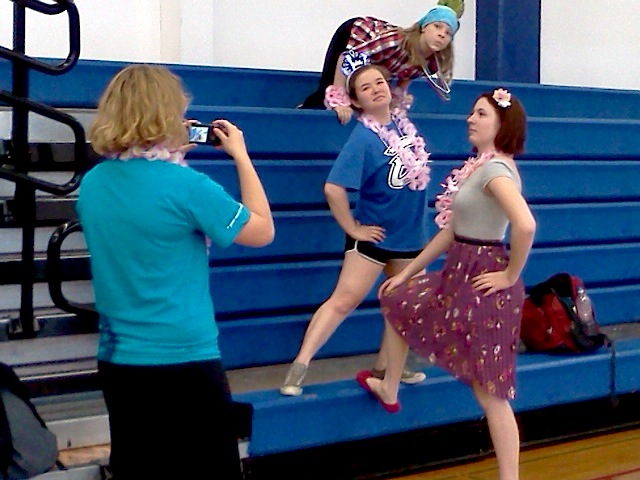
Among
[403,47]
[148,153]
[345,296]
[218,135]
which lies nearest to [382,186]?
[345,296]

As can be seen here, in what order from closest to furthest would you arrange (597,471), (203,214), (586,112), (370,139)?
(203,214)
(370,139)
(597,471)
(586,112)

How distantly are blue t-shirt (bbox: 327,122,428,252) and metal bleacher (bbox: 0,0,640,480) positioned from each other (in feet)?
1.87

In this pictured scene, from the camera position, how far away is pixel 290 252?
12.4 feet

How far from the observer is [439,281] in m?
2.86

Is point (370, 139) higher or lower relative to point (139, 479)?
higher

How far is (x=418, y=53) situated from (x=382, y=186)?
2.06 feet

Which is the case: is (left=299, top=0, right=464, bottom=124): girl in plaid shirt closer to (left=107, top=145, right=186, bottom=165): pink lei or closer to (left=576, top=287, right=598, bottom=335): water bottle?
(left=576, top=287, right=598, bottom=335): water bottle

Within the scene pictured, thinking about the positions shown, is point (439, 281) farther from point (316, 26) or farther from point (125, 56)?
point (316, 26)

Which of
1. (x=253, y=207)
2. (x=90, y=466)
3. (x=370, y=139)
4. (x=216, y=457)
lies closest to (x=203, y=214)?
(x=253, y=207)

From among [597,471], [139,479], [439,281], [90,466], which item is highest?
[439,281]

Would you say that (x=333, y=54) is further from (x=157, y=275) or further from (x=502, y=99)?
(x=157, y=275)

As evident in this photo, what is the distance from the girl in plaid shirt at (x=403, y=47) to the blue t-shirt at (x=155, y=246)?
1348 mm

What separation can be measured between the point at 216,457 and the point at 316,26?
3.66m

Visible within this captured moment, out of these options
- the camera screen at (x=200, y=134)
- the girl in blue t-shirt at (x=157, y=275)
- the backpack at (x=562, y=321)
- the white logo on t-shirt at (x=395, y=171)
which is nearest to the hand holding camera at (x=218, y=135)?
the camera screen at (x=200, y=134)
